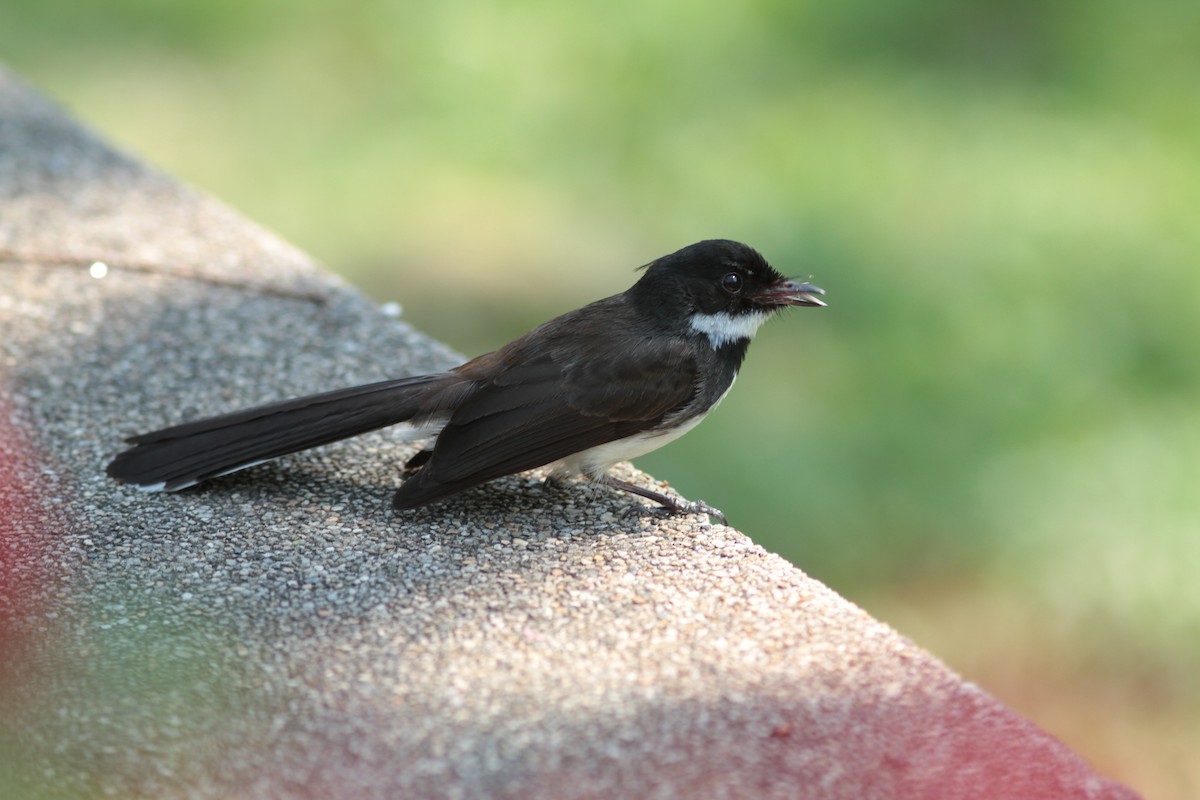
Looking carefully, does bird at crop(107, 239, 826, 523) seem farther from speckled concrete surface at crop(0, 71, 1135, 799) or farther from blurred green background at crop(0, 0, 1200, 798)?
blurred green background at crop(0, 0, 1200, 798)

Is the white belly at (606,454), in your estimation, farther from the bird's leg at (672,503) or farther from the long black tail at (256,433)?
the long black tail at (256,433)

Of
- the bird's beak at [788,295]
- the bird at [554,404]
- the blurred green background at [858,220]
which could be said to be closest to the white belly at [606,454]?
the bird at [554,404]

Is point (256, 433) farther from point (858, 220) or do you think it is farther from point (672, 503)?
point (858, 220)

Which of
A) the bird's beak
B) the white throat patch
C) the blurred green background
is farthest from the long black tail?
the blurred green background

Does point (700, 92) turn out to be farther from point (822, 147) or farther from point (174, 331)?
point (174, 331)

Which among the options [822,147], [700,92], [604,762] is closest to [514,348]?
[604,762]

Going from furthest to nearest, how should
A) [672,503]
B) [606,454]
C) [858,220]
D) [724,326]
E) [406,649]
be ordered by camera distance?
1. [858,220]
2. [724,326]
3. [606,454]
4. [672,503]
5. [406,649]

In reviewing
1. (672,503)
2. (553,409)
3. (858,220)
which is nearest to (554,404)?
(553,409)
